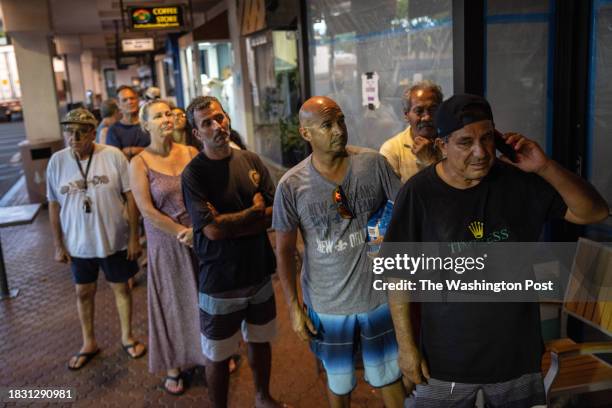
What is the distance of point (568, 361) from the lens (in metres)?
3.40

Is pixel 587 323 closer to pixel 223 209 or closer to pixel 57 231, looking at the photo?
pixel 223 209

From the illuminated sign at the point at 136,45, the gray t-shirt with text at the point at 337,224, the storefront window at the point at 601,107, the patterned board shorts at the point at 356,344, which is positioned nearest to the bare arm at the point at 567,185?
the gray t-shirt with text at the point at 337,224

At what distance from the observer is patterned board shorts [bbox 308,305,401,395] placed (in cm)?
291

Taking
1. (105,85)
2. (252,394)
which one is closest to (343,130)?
(252,394)

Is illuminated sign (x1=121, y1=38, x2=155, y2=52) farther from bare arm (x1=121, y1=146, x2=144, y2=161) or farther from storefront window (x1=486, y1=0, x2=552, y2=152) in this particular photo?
storefront window (x1=486, y1=0, x2=552, y2=152)

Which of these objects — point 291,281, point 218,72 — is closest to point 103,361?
point 291,281

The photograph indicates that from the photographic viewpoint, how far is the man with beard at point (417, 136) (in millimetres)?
3350

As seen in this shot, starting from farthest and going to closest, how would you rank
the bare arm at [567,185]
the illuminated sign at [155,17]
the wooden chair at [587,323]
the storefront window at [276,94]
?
the illuminated sign at [155,17], the storefront window at [276,94], the wooden chair at [587,323], the bare arm at [567,185]

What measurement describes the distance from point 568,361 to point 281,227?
1889mm

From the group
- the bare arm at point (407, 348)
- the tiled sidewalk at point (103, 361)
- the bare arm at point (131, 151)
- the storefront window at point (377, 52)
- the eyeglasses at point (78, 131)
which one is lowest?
the tiled sidewalk at point (103, 361)

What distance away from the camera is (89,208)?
178 inches

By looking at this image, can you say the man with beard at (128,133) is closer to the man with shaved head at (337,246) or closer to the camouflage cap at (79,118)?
the camouflage cap at (79,118)

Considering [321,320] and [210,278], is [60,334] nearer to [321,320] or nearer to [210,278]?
[210,278]

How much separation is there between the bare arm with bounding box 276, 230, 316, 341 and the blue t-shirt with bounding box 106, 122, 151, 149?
4042 mm
